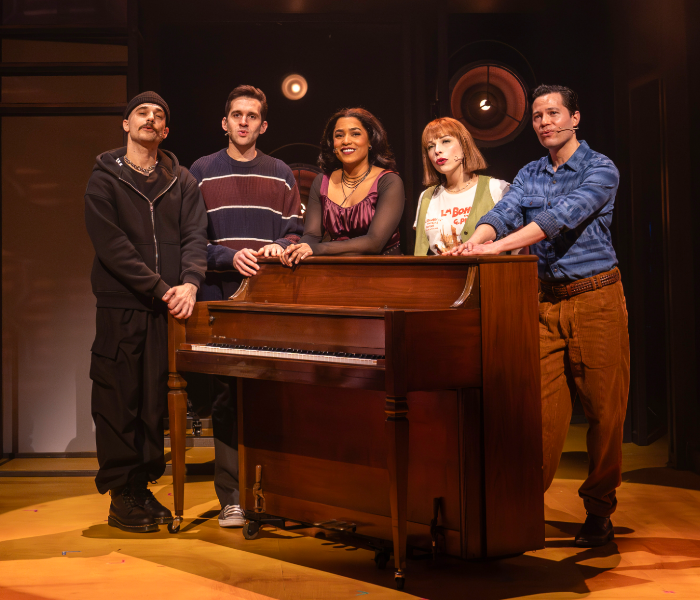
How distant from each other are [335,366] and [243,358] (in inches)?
19.0

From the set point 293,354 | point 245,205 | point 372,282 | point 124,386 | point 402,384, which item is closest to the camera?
point 402,384

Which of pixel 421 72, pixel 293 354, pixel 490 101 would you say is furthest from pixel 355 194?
pixel 490 101

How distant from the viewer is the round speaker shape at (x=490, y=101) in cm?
546

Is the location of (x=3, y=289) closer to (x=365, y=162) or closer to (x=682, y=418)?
(x=365, y=162)

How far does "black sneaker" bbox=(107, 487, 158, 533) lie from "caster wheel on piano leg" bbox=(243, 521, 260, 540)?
45cm

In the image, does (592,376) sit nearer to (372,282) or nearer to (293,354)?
(372,282)

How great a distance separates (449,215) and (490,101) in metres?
2.38

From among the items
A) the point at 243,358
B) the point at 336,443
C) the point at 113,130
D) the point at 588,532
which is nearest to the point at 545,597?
the point at 588,532

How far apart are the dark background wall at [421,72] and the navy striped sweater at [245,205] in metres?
1.56

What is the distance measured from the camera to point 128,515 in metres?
3.49

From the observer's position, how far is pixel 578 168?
323cm

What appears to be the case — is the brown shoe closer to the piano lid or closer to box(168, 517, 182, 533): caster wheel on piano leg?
the piano lid

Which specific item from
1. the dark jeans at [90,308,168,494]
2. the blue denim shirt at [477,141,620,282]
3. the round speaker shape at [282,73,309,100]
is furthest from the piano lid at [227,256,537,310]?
the round speaker shape at [282,73,309,100]

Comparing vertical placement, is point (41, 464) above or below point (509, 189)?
below
